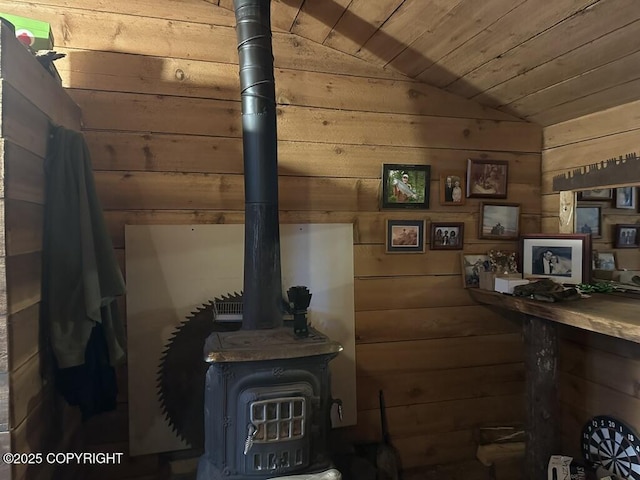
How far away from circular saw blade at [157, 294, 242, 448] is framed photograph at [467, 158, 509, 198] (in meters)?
1.29

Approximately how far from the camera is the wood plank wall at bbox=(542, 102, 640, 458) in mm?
1789

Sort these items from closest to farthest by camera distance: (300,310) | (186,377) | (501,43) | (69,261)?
(69,261), (300,310), (501,43), (186,377)

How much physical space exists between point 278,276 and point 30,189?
0.77 m

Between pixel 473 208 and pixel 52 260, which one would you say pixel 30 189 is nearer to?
pixel 52 260

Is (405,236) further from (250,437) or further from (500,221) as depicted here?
(250,437)

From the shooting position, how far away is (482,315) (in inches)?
84.4

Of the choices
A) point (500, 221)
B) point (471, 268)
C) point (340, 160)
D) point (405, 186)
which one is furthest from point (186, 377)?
point (500, 221)

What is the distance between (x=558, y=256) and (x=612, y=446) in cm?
82

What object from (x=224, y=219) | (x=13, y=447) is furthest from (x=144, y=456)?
(x=224, y=219)

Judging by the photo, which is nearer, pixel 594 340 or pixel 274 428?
pixel 274 428

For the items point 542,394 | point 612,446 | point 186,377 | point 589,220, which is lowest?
point 612,446

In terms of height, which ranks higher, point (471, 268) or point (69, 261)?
point (69, 261)

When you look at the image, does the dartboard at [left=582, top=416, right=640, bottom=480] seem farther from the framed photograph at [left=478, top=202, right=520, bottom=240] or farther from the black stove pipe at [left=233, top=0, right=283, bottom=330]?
the black stove pipe at [left=233, top=0, right=283, bottom=330]

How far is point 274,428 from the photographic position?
1.33 meters
